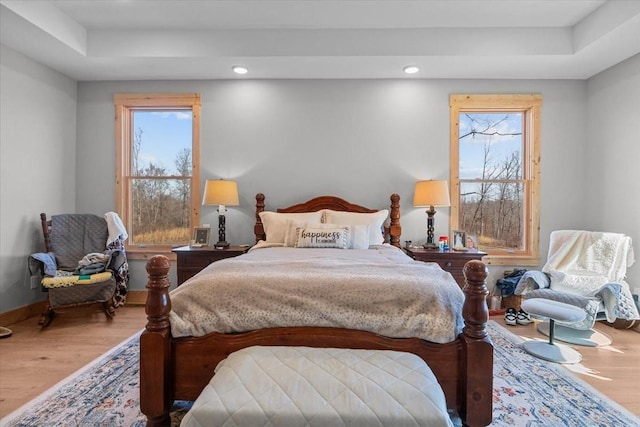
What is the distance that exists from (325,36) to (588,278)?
11.1 ft

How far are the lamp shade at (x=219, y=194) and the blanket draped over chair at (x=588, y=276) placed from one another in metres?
3.04

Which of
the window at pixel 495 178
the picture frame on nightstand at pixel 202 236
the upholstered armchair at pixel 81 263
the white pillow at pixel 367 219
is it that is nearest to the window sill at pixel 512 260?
the window at pixel 495 178

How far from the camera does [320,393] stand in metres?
1.28

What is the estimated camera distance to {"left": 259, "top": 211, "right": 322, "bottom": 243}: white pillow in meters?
3.42

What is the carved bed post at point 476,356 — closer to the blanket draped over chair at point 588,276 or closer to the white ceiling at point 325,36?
the blanket draped over chair at point 588,276

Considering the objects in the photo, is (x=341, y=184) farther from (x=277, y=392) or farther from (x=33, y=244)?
(x=33, y=244)

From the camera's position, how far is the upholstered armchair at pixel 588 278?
2774mm

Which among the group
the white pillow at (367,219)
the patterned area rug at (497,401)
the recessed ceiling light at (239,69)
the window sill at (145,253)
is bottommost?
the patterned area rug at (497,401)

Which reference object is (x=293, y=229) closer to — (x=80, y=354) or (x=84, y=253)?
(x=80, y=354)

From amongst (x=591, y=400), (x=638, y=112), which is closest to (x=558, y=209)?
(x=638, y=112)

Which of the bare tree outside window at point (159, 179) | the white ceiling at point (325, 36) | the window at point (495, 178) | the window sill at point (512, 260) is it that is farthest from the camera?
the bare tree outside window at point (159, 179)

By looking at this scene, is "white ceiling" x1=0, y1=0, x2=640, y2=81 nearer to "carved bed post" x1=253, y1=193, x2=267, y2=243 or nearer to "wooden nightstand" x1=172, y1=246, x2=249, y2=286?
"carved bed post" x1=253, y1=193, x2=267, y2=243

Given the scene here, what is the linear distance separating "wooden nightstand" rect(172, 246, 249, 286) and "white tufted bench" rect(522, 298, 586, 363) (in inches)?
107

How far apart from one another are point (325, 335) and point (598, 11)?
3.62 meters
